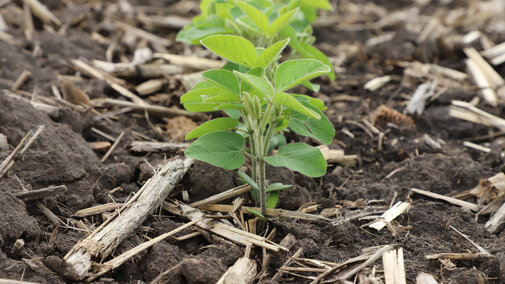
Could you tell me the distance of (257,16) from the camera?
7.42 ft

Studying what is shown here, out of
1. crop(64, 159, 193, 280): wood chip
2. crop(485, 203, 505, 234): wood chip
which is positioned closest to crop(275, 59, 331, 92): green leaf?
crop(64, 159, 193, 280): wood chip

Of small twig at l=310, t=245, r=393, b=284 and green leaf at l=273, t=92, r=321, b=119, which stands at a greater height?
green leaf at l=273, t=92, r=321, b=119

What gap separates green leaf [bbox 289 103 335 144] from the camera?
2025 mm

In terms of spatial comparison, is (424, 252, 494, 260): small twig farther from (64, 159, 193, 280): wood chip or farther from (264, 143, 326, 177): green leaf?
(64, 159, 193, 280): wood chip

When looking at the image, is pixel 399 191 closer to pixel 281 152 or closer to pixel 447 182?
pixel 447 182

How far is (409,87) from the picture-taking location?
3586mm

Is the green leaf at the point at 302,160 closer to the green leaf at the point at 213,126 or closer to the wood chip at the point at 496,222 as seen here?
the green leaf at the point at 213,126

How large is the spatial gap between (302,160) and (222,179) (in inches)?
18.1

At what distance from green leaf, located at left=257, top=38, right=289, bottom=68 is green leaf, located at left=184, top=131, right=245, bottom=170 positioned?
329 mm

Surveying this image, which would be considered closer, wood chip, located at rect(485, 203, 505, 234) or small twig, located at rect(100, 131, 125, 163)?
wood chip, located at rect(485, 203, 505, 234)

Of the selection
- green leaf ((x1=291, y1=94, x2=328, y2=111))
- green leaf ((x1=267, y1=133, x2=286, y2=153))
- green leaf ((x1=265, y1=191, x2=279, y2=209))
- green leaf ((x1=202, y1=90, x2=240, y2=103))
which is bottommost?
green leaf ((x1=265, y1=191, x2=279, y2=209))

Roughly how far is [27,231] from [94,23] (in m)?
2.80

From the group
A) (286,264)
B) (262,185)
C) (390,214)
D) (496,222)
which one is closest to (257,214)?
(262,185)

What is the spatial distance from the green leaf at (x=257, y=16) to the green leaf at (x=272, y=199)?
2.57 ft
